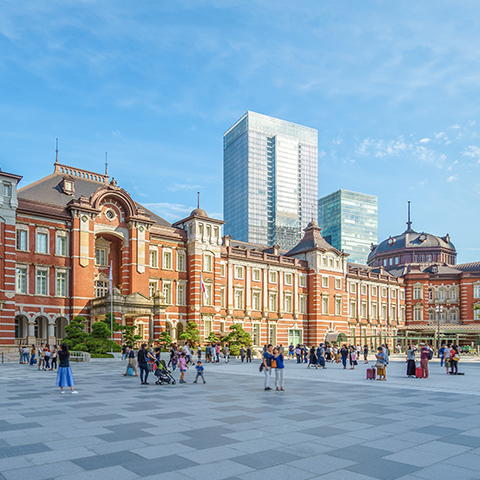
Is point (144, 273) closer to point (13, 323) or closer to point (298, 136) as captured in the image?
point (13, 323)

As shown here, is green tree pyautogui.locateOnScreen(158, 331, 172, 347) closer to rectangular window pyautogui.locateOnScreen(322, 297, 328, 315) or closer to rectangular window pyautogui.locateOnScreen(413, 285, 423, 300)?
rectangular window pyautogui.locateOnScreen(322, 297, 328, 315)

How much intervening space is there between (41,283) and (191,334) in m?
14.8

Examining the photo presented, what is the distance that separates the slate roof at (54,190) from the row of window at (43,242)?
263 cm

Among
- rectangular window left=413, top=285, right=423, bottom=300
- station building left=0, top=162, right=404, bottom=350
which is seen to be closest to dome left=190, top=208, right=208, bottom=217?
station building left=0, top=162, right=404, bottom=350

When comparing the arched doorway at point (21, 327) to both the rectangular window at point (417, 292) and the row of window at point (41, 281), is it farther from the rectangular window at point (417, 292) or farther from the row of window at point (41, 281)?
the rectangular window at point (417, 292)

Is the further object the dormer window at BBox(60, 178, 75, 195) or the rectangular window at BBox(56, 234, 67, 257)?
the dormer window at BBox(60, 178, 75, 195)

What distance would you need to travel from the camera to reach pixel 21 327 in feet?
143

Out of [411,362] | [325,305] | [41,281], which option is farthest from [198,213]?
[411,362]

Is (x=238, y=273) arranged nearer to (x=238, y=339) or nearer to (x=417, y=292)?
(x=238, y=339)

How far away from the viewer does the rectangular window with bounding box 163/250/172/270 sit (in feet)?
177

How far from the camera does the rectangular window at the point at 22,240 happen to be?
43.2 m

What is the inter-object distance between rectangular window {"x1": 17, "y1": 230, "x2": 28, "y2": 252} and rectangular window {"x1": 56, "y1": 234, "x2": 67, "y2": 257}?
2.76 metres

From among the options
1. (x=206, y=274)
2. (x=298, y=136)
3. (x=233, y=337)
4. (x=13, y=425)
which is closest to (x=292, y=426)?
(x=13, y=425)

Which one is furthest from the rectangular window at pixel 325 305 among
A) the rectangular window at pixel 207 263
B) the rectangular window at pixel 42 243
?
the rectangular window at pixel 42 243
